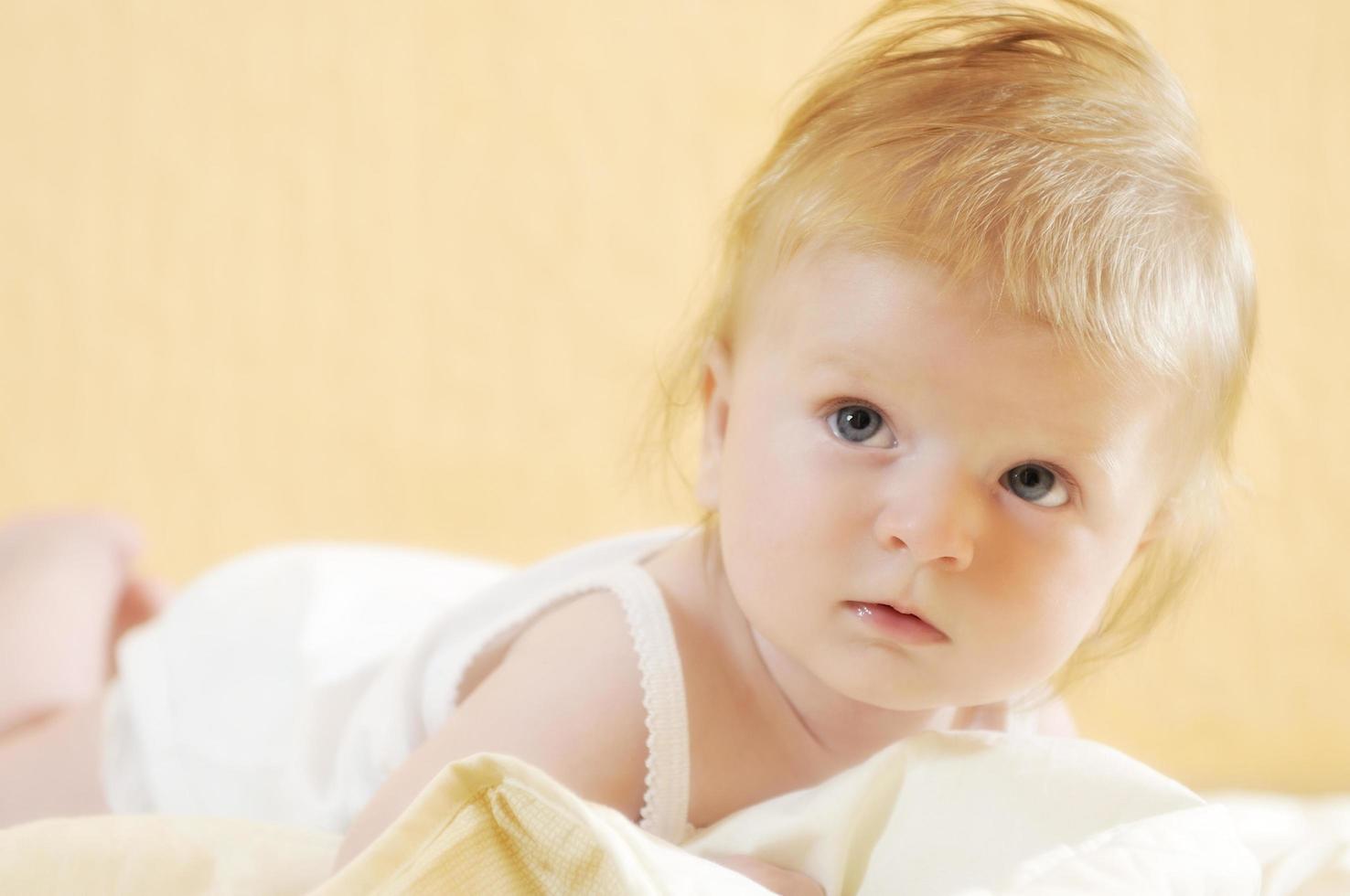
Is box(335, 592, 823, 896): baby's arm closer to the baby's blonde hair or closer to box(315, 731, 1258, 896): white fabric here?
box(315, 731, 1258, 896): white fabric

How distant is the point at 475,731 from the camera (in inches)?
26.4

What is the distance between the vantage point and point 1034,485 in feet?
2.03

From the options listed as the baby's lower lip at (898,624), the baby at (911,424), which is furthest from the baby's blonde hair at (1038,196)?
the baby's lower lip at (898,624)

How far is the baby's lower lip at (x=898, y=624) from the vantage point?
2.03 feet

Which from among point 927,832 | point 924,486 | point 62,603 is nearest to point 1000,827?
point 927,832

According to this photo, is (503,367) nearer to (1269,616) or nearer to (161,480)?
(161,480)

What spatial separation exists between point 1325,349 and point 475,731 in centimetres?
123

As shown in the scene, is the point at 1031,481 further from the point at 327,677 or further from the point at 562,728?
the point at 327,677

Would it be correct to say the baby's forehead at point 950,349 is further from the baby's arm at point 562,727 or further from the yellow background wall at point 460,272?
the yellow background wall at point 460,272

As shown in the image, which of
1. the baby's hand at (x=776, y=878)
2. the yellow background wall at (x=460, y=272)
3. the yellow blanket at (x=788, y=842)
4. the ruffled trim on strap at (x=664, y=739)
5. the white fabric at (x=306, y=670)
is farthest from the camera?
the yellow background wall at (x=460, y=272)

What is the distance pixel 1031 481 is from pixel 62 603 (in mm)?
757

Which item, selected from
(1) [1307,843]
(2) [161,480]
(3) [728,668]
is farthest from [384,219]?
(1) [1307,843]

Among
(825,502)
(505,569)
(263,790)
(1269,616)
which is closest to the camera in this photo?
(825,502)

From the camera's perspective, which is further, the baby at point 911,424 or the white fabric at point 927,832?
the baby at point 911,424
